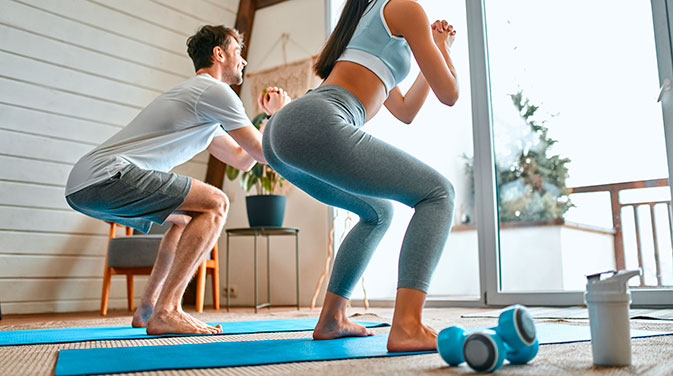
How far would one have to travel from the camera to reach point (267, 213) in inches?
156

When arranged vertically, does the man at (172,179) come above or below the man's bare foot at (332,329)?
above

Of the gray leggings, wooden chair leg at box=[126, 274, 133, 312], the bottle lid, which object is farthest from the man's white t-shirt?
wooden chair leg at box=[126, 274, 133, 312]

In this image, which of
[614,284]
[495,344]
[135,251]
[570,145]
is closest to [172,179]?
[495,344]

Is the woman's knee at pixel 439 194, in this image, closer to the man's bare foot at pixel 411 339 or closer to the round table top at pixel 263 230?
the man's bare foot at pixel 411 339

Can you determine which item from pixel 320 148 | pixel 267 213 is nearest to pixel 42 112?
pixel 267 213

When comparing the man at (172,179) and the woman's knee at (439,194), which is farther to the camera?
the man at (172,179)

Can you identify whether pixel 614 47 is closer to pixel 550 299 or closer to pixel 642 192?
pixel 642 192

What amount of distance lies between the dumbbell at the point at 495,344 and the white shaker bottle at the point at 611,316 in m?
0.11

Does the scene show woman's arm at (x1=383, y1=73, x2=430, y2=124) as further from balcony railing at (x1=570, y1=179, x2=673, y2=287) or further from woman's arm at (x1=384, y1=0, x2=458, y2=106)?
balcony railing at (x1=570, y1=179, x2=673, y2=287)

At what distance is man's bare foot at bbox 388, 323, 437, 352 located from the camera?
121 cm

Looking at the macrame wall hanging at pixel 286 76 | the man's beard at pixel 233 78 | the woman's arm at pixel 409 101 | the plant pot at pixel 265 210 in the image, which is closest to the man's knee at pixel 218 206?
the man's beard at pixel 233 78

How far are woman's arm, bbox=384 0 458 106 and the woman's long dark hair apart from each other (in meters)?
0.11

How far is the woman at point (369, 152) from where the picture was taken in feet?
4.14

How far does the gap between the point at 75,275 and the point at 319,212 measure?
5.67 ft
